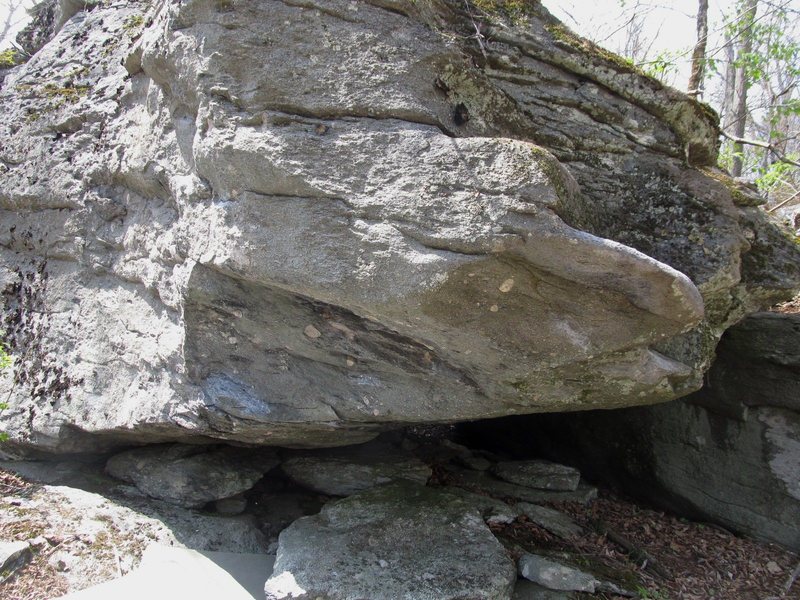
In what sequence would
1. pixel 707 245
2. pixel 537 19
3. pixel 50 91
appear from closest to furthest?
pixel 707 245, pixel 537 19, pixel 50 91

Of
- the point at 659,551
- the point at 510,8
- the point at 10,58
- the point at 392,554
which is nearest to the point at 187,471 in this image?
the point at 392,554

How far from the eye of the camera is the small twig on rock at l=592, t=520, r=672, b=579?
559cm

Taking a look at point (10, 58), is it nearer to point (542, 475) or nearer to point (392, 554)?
point (392, 554)

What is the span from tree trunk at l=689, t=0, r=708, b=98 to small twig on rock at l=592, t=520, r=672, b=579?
673 centimetres

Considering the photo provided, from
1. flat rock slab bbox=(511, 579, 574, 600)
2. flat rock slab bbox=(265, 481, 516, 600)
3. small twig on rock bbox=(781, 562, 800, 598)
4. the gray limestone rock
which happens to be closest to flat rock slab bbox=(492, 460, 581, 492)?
flat rock slab bbox=(265, 481, 516, 600)

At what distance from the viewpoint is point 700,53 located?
10.4 metres

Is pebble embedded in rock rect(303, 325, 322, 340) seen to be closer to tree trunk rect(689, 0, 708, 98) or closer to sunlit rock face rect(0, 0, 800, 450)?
sunlit rock face rect(0, 0, 800, 450)

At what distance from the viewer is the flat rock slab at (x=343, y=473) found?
19.4ft

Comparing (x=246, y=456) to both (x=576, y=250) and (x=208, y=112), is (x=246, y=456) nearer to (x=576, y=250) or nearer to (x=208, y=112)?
(x=208, y=112)

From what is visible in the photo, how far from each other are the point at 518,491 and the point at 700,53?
8.57 metres

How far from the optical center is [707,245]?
467 centimetres

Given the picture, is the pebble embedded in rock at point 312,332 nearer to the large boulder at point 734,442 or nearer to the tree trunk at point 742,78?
the large boulder at point 734,442

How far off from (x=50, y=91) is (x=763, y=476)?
867 cm

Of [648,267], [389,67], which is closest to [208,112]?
[389,67]
